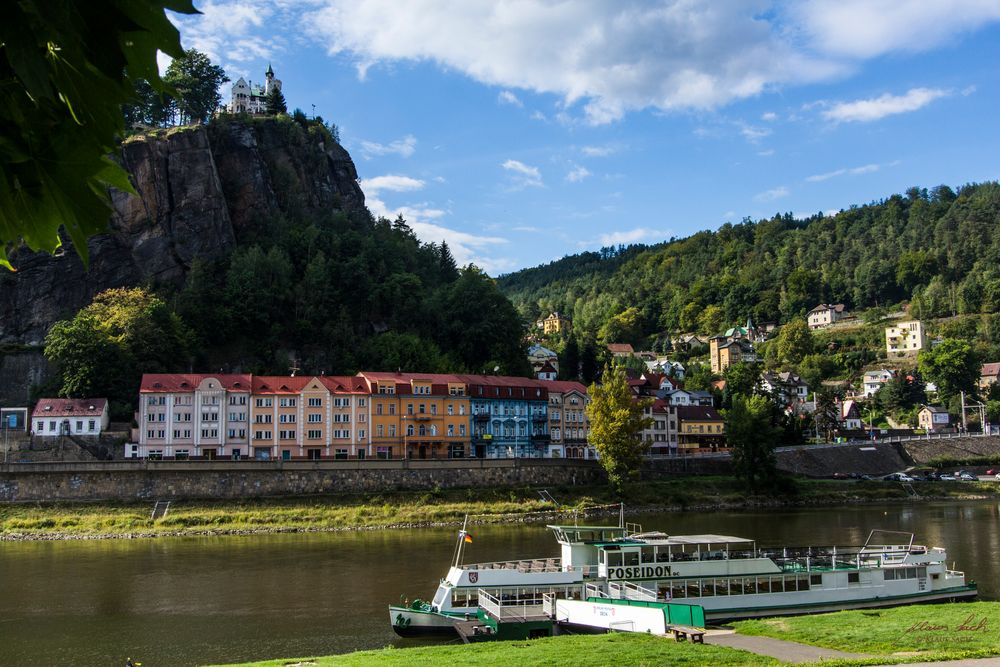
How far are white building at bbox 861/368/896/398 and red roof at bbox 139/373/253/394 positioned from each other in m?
121

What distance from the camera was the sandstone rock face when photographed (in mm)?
102062

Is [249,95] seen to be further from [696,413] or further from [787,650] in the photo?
[787,650]

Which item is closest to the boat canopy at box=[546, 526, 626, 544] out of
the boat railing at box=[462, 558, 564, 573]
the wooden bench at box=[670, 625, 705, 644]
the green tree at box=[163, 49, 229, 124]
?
the boat railing at box=[462, 558, 564, 573]

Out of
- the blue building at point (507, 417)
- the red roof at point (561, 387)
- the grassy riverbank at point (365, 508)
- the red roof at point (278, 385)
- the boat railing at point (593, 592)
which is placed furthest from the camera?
the red roof at point (561, 387)

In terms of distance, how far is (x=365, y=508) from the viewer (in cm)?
7362

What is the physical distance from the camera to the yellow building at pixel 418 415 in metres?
88.8


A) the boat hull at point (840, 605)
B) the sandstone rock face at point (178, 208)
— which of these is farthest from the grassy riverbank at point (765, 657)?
the sandstone rock face at point (178, 208)

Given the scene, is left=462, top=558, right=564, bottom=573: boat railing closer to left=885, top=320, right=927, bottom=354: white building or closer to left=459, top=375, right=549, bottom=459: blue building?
left=459, top=375, right=549, bottom=459: blue building

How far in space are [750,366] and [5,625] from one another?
385 ft

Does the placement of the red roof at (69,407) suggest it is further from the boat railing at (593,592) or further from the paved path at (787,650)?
the paved path at (787,650)

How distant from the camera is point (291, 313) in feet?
361

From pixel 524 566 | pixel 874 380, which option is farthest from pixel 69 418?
pixel 874 380

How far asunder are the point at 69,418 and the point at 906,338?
6541 inches

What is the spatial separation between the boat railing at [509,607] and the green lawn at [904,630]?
8.52 metres
